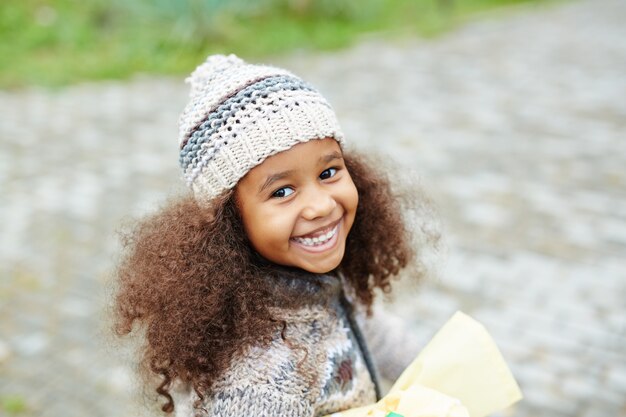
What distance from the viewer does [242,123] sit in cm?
154

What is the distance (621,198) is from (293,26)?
501 cm

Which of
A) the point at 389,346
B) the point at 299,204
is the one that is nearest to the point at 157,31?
the point at 389,346

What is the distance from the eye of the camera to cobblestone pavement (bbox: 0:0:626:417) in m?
3.16

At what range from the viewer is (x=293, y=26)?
8656mm

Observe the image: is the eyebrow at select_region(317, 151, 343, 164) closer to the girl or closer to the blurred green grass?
the girl

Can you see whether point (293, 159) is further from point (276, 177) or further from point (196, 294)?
point (196, 294)

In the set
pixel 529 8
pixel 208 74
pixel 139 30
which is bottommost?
pixel 529 8

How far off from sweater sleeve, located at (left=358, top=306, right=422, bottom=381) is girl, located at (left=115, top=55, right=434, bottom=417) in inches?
9.4

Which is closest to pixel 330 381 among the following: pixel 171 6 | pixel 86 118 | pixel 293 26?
pixel 86 118

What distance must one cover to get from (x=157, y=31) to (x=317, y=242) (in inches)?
271

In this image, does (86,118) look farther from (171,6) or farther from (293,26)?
(293,26)

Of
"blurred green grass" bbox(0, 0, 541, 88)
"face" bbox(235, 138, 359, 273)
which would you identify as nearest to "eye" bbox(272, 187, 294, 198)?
"face" bbox(235, 138, 359, 273)

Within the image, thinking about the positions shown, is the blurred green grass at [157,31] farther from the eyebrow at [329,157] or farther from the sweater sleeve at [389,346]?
the eyebrow at [329,157]

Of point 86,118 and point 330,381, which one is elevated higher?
point 330,381
